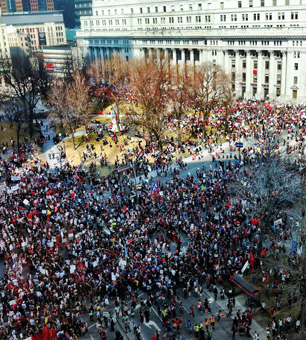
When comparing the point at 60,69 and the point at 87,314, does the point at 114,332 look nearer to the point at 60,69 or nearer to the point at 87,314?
the point at 87,314

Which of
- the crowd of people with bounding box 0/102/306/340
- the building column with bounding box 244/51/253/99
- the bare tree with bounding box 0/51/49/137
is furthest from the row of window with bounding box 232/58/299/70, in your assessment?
the bare tree with bounding box 0/51/49/137

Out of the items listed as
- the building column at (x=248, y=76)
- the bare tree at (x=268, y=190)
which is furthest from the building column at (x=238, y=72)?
the bare tree at (x=268, y=190)

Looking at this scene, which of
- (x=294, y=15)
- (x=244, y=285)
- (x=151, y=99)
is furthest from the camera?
(x=294, y=15)

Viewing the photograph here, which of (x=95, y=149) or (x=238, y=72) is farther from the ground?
(x=238, y=72)

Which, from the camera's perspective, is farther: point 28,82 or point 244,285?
point 28,82

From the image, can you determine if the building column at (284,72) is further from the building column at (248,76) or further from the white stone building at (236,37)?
the building column at (248,76)

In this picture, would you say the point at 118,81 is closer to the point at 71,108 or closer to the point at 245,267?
the point at 71,108

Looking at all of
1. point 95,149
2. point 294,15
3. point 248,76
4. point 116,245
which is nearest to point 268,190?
point 116,245
